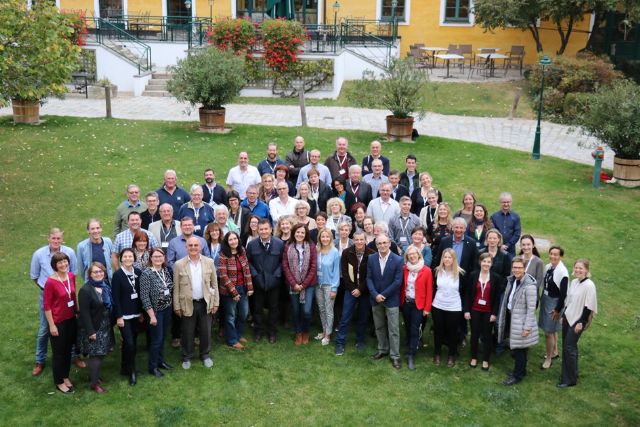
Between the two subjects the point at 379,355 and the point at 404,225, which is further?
the point at 404,225

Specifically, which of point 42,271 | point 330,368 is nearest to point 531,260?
point 330,368

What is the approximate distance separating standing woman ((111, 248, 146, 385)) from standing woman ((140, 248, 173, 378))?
0.31 feet

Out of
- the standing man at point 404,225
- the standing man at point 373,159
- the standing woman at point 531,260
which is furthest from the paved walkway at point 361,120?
the standing woman at point 531,260

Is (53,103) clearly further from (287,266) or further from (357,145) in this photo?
(287,266)

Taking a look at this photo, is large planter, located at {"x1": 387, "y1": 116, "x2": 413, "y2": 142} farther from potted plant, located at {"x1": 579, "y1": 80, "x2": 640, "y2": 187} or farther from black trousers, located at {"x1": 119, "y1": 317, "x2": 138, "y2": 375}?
black trousers, located at {"x1": 119, "y1": 317, "x2": 138, "y2": 375}

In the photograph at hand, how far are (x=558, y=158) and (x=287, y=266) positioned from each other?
12.0 m

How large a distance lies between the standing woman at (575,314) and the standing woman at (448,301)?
4.30ft

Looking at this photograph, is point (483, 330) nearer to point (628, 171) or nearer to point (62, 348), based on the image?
point (62, 348)

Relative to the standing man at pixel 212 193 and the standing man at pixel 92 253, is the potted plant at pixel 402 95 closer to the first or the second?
the standing man at pixel 212 193

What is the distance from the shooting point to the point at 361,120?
2359 centimetres

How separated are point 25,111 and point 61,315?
14.6 m

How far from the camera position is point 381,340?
9914 mm

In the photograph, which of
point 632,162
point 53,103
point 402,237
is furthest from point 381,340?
point 53,103

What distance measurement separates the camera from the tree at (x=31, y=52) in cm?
1395
